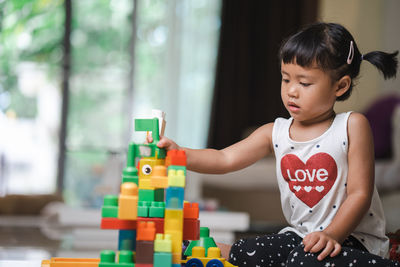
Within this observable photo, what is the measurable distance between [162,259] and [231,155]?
1.13 feet

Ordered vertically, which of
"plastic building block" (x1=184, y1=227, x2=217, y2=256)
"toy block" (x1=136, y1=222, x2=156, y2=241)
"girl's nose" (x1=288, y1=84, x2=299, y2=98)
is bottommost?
"plastic building block" (x1=184, y1=227, x2=217, y2=256)

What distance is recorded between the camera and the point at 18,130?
3.76m

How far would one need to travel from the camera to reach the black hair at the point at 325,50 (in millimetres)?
955

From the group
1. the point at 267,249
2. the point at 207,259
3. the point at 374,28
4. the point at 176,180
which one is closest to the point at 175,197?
the point at 176,180

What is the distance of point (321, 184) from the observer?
98 cm

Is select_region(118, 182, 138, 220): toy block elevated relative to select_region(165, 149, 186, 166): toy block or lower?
lower

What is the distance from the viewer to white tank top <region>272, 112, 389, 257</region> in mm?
971

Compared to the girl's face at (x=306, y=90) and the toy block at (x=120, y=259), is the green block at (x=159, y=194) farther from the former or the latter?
the girl's face at (x=306, y=90)

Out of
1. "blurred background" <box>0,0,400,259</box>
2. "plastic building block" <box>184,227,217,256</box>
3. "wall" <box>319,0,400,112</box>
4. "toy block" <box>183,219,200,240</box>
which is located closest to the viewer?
"toy block" <box>183,219,200,240</box>

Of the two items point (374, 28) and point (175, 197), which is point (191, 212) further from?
point (374, 28)

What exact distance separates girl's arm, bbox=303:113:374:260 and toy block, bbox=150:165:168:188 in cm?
24

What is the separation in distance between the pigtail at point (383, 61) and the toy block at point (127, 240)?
→ 0.54 meters

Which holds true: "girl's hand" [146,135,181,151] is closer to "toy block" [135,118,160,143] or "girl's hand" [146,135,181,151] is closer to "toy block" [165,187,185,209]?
"toy block" [135,118,160,143]

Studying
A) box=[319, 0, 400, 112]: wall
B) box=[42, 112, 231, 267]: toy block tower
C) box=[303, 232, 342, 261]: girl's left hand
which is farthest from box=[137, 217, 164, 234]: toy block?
box=[319, 0, 400, 112]: wall
